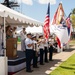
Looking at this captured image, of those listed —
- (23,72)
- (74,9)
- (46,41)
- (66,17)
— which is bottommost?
(23,72)

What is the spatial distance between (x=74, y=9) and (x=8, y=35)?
76422 mm

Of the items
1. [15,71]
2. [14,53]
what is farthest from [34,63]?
[15,71]

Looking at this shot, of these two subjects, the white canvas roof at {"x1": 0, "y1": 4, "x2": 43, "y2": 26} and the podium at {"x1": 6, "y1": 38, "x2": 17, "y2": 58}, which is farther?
the podium at {"x1": 6, "y1": 38, "x2": 17, "y2": 58}

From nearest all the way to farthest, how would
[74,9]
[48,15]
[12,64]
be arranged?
[12,64] → [48,15] → [74,9]

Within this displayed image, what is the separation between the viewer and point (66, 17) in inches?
537

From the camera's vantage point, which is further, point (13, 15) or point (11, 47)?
point (11, 47)

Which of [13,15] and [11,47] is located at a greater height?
[13,15]

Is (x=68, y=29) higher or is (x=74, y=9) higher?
(x=74, y=9)

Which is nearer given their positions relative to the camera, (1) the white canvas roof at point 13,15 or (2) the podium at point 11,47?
(1) the white canvas roof at point 13,15

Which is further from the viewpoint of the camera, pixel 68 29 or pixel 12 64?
pixel 68 29

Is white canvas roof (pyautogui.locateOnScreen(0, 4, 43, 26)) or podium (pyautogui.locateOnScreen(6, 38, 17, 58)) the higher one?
white canvas roof (pyautogui.locateOnScreen(0, 4, 43, 26))

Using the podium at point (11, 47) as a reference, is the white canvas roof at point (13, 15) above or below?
above

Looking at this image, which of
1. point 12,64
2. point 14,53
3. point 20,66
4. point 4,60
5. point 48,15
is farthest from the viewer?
point 48,15

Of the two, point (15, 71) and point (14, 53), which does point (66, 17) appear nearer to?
point (14, 53)
